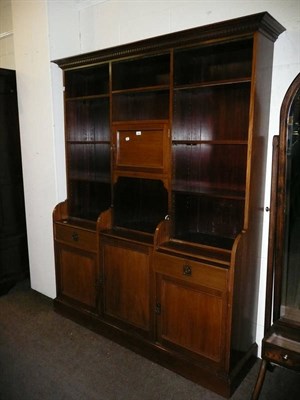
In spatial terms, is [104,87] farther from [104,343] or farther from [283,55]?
[104,343]

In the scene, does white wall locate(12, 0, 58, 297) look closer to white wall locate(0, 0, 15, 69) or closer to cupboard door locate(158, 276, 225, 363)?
white wall locate(0, 0, 15, 69)

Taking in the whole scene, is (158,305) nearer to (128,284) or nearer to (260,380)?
(128,284)

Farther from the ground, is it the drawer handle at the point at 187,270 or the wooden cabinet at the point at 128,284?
the drawer handle at the point at 187,270

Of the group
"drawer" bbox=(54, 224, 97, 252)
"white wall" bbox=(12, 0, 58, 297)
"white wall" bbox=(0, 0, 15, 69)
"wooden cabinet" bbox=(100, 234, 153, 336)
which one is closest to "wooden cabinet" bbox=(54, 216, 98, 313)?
"drawer" bbox=(54, 224, 97, 252)

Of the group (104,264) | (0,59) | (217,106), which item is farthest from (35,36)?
(104,264)

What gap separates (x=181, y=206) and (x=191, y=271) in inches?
20.0

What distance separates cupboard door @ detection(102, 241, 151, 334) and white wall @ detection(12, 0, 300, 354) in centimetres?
79

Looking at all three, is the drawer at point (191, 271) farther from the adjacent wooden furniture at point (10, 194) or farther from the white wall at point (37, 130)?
the adjacent wooden furniture at point (10, 194)

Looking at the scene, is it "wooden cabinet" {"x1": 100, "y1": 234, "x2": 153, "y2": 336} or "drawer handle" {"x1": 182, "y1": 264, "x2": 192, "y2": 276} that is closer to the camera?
"drawer handle" {"x1": 182, "y1": 264, "x2": 192, "y2": 276}

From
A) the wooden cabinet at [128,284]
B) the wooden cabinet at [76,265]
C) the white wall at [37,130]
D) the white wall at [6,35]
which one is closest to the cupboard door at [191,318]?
the wooden cabinet at [128,284]

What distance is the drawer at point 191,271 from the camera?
1936 millimetres

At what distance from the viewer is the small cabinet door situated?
6.49 ft

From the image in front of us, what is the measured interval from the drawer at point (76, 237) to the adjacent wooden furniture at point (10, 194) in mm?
776

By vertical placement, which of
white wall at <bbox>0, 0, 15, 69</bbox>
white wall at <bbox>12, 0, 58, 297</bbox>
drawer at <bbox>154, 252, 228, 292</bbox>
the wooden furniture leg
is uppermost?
white wall at <bbox>0, 0, 15, 69</bbox>
